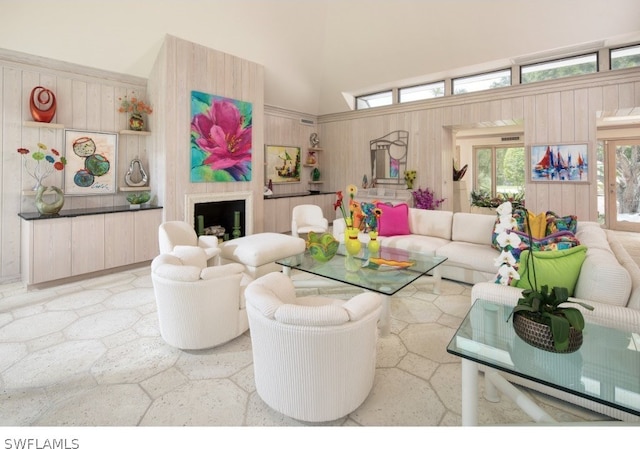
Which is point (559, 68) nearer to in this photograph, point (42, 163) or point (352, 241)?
point (352, 241)

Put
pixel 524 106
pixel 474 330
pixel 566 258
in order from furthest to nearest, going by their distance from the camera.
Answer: pixel 524 106 → pixel 566 258 → pixel 474 330

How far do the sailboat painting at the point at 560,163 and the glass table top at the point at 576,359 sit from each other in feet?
14.1

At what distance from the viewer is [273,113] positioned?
7.18 metres

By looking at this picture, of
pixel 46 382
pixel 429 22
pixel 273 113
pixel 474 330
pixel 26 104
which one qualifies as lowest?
pixel 46 382

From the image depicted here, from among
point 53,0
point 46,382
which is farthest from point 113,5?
point 46,382

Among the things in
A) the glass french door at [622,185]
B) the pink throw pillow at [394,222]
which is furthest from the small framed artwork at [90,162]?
the glass french door at [622,185]

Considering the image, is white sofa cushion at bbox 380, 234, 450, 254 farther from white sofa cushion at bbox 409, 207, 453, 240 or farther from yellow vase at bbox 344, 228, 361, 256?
yellow vase at bbox 344, 228, 361, 256

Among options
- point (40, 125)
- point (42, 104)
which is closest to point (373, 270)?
point (40, 125)

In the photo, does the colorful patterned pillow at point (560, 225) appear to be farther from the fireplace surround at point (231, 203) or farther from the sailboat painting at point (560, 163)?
the fireplace surround at point (231, 203)

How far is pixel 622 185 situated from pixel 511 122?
3.84 meters

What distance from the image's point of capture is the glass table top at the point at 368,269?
2619 millimetres
